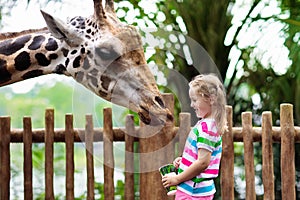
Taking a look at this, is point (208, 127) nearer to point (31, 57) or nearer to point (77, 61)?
point (77, 61)

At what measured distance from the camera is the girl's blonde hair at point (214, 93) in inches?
89.2

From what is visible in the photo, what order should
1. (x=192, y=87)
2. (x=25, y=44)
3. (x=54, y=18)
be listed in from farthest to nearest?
1. (x=25, y=44)
2. (x=54, y=18)
3. (x=192, y=87)

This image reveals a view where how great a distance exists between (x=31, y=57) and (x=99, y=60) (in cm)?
34

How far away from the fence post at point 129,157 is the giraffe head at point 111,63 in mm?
774

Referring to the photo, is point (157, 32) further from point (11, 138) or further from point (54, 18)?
point (54, 18)

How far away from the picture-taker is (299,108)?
4445mm

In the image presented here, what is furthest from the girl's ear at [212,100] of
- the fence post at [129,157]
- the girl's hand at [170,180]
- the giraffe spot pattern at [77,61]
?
the fence post at [129,157]

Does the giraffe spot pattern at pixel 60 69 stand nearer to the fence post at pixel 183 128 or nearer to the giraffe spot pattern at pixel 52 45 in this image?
the giraffe spot pattern at pixel 52 45

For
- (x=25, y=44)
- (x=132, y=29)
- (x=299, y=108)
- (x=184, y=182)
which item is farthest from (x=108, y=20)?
(x=299, y=108)

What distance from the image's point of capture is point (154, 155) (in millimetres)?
3438

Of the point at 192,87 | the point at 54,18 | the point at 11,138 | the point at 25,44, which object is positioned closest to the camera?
the point at 192,87

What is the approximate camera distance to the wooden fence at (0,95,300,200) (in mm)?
3328

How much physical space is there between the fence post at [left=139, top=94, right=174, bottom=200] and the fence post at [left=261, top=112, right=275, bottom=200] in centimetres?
51

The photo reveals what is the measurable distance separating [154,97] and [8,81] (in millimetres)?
735
